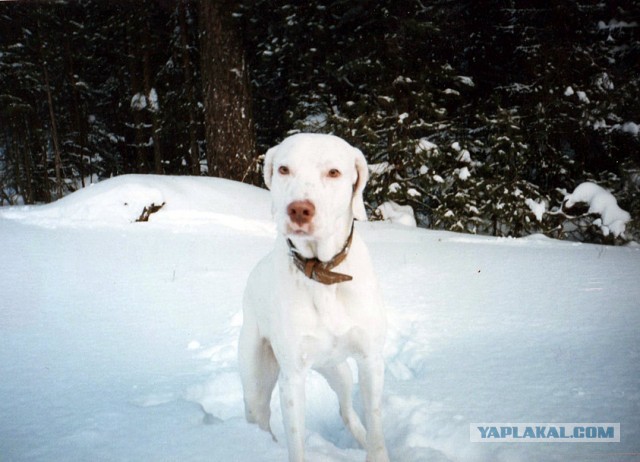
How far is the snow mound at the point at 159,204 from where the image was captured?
5879 millimetres

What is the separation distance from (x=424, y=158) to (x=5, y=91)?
23.2 ft

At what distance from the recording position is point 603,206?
6.30 metres

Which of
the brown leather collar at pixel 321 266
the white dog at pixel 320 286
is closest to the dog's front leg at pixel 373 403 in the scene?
the white dog at pixel 320 286

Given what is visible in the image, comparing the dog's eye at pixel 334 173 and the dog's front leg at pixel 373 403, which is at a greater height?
the dog's eye at pixel 334 173

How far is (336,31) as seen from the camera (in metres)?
7.85

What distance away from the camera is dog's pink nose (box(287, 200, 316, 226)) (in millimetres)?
1368

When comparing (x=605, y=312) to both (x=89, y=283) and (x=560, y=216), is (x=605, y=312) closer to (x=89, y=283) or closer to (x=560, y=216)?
(x=89, y=283)

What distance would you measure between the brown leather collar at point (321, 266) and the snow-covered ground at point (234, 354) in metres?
0.73

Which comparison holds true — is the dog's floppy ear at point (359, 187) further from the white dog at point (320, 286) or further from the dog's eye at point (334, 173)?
the dog's eye at point (334, 173)

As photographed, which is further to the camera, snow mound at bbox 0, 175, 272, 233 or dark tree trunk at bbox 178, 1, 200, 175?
dark tree trunk at bbox 178, 1, 200, 175

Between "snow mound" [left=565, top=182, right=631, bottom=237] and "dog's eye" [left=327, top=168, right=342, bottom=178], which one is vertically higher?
"dog's eye" [left=327, top=168, right=342, bottom=178]

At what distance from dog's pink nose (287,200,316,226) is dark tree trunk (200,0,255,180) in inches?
240

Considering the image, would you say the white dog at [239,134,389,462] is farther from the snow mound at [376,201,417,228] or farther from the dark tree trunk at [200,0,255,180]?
the dark tree trunk at [200,0,255,180]

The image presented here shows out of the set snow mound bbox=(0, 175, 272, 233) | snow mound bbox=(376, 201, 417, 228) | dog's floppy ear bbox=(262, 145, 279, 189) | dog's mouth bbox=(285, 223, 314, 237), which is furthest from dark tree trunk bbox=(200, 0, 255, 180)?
dog's mouth bbox=(285, 223, 314, 237)
